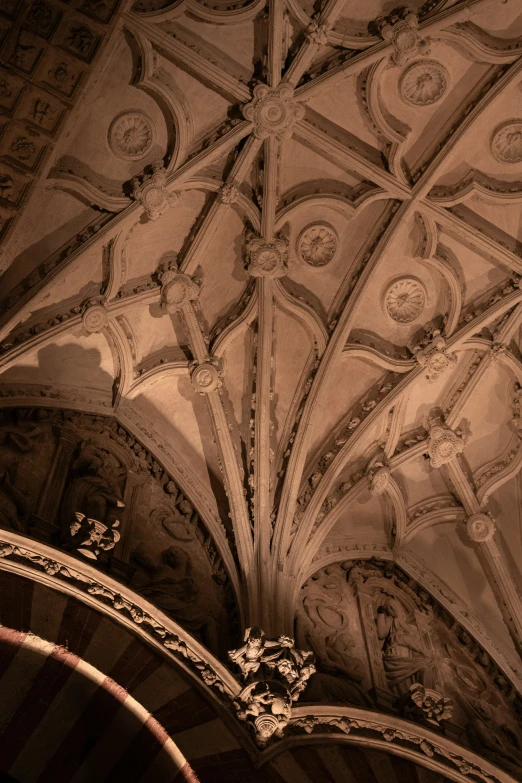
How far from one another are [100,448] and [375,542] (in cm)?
439

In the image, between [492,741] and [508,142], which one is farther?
[508,142]

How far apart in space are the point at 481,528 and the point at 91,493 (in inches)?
232

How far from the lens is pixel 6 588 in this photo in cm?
862

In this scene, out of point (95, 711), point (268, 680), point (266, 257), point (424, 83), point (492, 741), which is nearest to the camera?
point (95, 711)

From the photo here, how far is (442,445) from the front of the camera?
12836mm

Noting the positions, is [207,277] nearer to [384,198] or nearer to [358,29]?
[384,198]

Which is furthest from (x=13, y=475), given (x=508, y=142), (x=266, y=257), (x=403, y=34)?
(x=508, y=142)

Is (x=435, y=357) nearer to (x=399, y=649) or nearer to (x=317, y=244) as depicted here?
(x=317, y=244)

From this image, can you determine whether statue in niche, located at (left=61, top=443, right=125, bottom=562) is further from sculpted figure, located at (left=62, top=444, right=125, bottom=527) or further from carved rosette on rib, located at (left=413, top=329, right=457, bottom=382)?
carved rosette on rib, located at (left=413, top=329, right=457, bottom=382)

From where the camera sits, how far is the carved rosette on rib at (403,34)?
34.2 feet

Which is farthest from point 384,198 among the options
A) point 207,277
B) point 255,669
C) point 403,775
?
point 403,775

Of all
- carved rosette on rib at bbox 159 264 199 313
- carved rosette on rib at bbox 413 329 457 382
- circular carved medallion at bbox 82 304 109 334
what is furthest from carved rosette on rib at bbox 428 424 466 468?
circular carved medallion at bbox 82 304 109 334

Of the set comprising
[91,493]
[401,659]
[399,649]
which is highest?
[91,493]

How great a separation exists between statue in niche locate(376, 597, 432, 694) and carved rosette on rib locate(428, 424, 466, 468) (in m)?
2.18
